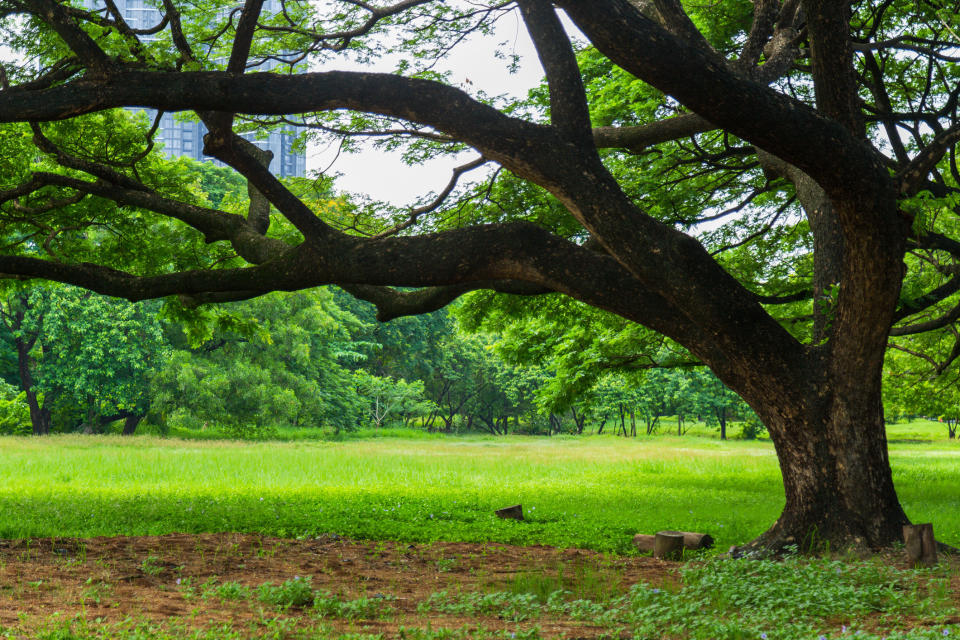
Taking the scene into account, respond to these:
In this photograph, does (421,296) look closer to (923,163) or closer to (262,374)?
(923,163)

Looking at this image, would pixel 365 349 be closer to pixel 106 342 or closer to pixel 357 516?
pixel 106 342

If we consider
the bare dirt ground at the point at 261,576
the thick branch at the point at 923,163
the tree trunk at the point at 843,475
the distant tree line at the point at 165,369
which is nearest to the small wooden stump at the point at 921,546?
the tree trunk at the point at 843,475

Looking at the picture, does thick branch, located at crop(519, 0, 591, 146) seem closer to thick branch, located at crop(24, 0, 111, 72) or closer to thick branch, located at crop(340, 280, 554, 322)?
thick branch, located at crop(340, 280, 554, 322)

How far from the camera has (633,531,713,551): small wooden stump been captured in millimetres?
9016

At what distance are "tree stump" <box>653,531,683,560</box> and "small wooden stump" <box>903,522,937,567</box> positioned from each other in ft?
7.51

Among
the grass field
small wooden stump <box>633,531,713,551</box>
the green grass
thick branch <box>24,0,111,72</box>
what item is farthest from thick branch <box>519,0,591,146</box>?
the green grass

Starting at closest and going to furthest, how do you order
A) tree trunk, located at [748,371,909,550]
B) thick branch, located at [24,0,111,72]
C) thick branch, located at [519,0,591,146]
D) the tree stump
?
thick branch, located at [24,0,111,72] < thick branch, located at [519,0,591,146] < tree trunk, located at [748,371,909,550] < the tree stump

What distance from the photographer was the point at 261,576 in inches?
275

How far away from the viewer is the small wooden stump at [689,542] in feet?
29.6

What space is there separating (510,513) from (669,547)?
3.77 meters

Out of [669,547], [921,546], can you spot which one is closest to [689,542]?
[669,547]

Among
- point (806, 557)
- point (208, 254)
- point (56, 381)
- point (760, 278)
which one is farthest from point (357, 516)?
point (56, 381)

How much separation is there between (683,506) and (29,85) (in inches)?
476

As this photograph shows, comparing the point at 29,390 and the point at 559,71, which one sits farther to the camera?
the point at 29,390
